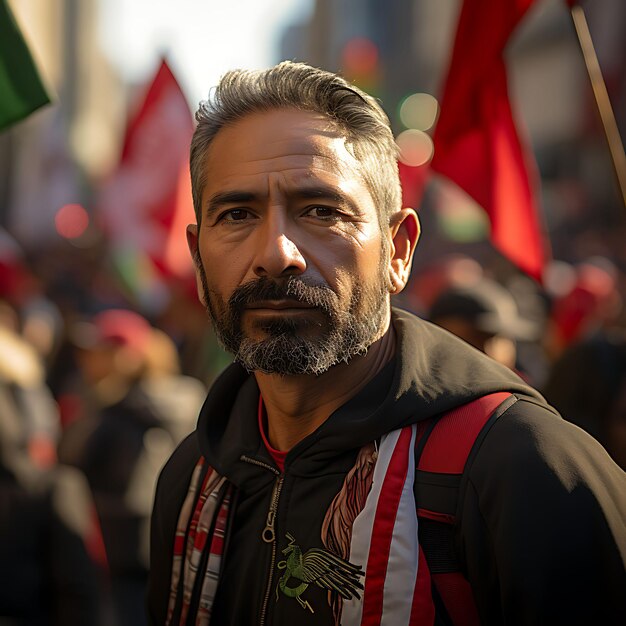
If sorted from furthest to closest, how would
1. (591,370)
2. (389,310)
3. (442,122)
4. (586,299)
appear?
(586,299), (442,122), (591,370), (389,310)

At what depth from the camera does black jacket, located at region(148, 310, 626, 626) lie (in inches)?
73.7

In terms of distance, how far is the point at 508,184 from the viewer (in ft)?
15.1

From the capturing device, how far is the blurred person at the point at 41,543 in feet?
12.5

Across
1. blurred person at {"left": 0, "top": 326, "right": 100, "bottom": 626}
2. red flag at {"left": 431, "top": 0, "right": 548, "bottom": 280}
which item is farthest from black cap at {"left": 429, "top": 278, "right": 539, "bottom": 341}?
blurred person at {"left": 0, "top": 326, "right": 100, "bottom": 626}

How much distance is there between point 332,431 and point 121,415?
3375 mm

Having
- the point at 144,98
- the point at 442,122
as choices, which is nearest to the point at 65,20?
the point at 144,98

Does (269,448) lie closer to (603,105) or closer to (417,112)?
(603,105)

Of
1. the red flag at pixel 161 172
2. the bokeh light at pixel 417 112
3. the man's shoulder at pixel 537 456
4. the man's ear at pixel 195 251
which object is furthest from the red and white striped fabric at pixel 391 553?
the bokeh light at pixel 417 112

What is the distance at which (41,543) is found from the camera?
3.91m

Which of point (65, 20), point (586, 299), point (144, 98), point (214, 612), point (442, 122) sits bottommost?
point (586, 299)

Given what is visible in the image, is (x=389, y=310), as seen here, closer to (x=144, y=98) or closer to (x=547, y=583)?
(x=547, y=583)

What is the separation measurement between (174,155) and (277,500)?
594 centimetres

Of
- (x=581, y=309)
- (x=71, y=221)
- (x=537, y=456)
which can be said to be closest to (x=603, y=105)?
(x=537, y=456)

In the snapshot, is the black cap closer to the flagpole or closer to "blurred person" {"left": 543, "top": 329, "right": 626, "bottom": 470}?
"blurred person" {"left": 543, "top": 329, "right": 626, "bottom": 470}
